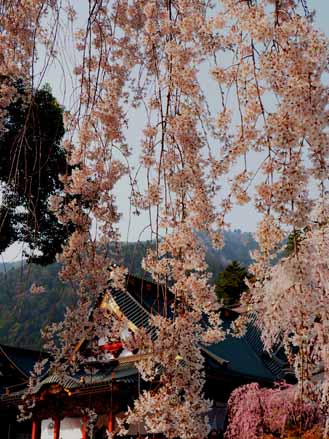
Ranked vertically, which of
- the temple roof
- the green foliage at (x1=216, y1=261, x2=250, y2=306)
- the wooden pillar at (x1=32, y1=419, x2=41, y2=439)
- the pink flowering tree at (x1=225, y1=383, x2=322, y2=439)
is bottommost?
the wooden pillar at (x1=32, y1=419, x2=41, y2=439)

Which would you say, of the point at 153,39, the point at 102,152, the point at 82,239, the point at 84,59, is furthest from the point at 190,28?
the point at 82,239

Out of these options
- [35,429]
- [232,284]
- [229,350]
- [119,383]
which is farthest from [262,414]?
[232,284]

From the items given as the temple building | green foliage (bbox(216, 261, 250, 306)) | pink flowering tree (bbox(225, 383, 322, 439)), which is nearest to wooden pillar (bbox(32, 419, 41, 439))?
the temple building

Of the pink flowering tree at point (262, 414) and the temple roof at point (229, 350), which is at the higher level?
the temple roof at point (229, 350)

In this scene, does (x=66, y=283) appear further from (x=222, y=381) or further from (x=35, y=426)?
(x=35, y=426)

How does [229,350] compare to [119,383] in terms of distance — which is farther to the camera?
[229,350]

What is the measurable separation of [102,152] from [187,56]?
61cm

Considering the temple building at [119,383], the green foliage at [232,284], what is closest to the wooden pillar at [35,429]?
the temple building at [119,383]

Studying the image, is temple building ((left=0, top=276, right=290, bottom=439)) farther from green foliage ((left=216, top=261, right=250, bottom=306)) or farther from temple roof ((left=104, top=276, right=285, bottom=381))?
green foliage ((left=216, top=261, right=250, bottom=306))

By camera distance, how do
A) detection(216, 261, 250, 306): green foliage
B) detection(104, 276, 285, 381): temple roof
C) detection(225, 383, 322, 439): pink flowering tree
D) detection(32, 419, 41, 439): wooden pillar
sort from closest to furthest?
detection(225, 383, 322, 439): pink flowering tree
detection(104, 276, 285, 381): temple roof
detection(32, 419, 41, 439): wooden pillar
detection(216, 261, 250, 306): green foliage

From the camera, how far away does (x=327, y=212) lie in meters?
1.45

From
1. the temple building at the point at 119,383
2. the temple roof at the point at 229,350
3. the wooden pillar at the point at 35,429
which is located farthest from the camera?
the wooden pillar at the point at 35,429

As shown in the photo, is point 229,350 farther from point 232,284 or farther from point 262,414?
point 232,284

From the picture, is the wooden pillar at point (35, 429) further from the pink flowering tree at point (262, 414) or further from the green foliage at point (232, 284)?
the green foliage at point (232, 284)
